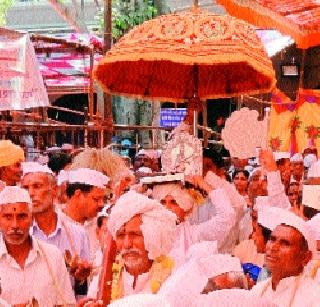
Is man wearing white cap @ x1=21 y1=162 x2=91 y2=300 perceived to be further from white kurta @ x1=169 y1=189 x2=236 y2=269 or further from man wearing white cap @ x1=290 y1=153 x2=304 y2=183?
man wearing white cap @ x1=290 y1=153 x2=304 y2=183

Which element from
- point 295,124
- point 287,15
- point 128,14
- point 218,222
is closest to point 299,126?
point 295,124

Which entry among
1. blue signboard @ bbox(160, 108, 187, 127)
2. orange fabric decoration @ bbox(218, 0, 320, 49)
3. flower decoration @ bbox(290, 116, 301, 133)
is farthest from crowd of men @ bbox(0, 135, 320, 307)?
blue signboard @ bbox(160, 108, 187, 127)

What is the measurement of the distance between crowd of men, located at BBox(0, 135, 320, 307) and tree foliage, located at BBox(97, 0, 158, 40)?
28.6ft

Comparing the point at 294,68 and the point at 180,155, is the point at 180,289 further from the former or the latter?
the point at 294,68

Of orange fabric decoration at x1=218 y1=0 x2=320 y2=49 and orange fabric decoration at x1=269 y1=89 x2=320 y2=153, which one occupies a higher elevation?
orange fabric decoration at x1=218 y1=0 x2=320 y2=49

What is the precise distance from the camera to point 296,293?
4547 millimetres

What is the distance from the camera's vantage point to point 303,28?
9.59m

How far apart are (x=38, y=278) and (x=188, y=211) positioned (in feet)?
3.73

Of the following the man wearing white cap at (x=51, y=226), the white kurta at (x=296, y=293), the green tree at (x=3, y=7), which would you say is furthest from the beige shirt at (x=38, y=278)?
the green tree at (x=3, y=7)

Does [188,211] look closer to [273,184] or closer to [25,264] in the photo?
[273,184]

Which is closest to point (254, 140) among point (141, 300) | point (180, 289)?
point (180, 289)

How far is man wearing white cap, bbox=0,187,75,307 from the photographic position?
522cm

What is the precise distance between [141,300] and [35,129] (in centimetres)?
692

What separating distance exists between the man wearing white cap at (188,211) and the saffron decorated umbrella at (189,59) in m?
0.94
